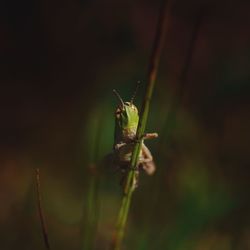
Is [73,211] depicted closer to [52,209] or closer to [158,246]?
[52,209]

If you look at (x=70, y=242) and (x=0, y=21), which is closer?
(x=70, y=242)

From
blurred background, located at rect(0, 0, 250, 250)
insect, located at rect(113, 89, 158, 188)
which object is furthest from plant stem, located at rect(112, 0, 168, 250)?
blurred background, located at rect(0, 0, 250, 250)

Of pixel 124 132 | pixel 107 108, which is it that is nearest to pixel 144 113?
pixel 124 132

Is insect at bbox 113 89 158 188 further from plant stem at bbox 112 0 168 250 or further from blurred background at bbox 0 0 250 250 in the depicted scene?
blurred background at bbox 0 0 250 250

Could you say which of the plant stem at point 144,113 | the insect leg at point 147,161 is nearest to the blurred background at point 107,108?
the insect leg at point 147,161

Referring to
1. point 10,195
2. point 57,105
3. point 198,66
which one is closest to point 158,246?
point 10,195

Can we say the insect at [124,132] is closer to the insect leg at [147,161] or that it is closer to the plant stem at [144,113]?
the insect leg at [147,161]

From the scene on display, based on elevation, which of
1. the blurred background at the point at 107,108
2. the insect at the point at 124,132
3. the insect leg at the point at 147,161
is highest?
the insect at the point at 124,132

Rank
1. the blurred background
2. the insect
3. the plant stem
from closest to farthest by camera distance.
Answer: the plant stem → the insect → the blurred background

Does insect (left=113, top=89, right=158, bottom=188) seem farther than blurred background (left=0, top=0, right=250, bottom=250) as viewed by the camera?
No
